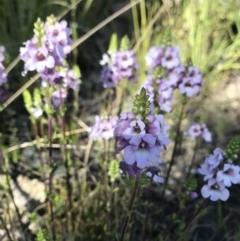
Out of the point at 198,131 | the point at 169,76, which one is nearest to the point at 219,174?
the point at 169,76

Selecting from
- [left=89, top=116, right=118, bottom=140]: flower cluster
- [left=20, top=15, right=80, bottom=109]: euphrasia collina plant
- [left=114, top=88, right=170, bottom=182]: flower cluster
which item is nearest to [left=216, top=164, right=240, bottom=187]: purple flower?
[left=114, top=88, right=170, bottom=182]: flower cluster

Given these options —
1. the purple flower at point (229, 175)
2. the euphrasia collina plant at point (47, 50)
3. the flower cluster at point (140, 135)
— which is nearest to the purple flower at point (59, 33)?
the euphrasia collina plant at point (47, 50)

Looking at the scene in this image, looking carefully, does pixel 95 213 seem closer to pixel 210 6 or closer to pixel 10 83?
pixel 10 83

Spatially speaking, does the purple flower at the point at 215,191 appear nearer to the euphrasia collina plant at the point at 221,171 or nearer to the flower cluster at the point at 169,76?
the euphrasia collina plant at the point at 221,171

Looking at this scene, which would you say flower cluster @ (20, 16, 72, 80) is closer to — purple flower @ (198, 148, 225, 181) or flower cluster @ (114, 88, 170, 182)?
flower cluster @ (114, 88, 170, 182)

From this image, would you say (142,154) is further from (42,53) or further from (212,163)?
(42,53)

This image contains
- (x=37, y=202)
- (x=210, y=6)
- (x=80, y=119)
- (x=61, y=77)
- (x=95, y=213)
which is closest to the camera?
(x=61, y=77)

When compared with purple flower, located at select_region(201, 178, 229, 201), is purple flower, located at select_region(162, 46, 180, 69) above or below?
above

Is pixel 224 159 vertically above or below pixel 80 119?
below

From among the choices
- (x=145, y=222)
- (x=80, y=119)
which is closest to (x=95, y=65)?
(x=80, y=119)
